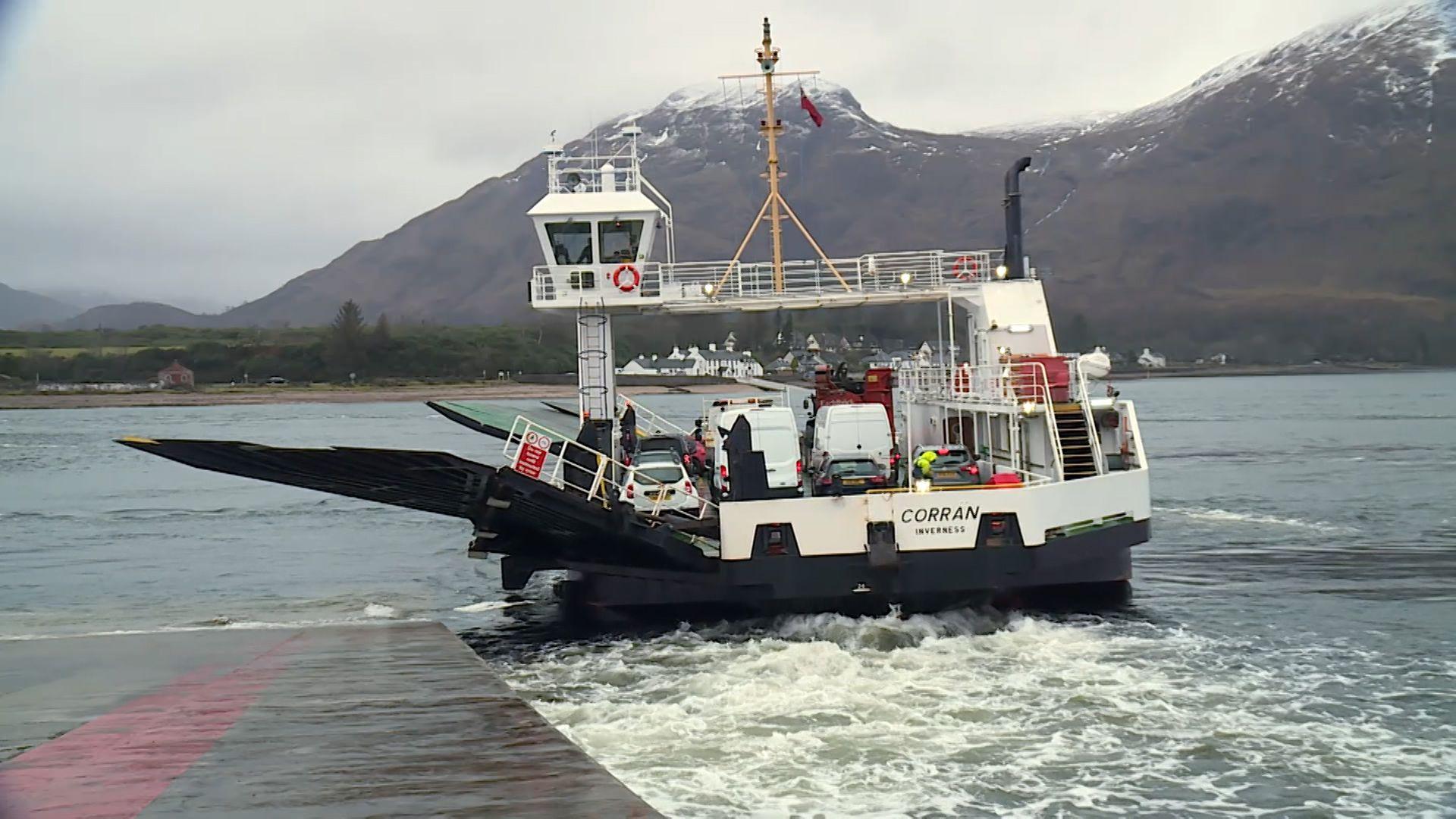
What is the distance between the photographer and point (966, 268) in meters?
25.4

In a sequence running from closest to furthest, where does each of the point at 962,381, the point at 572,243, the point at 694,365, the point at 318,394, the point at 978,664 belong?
the point at 978,664 < the point at 572,243 < the point at 962,381 < the point at 694,365 < the point at 318,394

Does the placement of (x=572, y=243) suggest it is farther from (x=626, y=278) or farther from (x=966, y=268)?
(x=966, y=268)

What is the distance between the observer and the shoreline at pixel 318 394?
104 meters

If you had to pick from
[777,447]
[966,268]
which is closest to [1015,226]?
[966,268]

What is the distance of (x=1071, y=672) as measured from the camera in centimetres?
1705

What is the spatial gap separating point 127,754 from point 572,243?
52.2 ft

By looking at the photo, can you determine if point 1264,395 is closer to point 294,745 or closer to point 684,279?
point 684,279

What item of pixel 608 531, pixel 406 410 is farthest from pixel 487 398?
pixel 608 531

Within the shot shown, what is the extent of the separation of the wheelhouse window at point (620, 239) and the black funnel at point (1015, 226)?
725 cm

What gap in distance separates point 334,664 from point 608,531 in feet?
17.3

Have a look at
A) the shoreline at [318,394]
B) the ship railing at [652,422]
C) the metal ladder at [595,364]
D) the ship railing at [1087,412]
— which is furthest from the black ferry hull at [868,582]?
the shoreline at [318,394]

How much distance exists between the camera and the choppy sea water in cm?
1262

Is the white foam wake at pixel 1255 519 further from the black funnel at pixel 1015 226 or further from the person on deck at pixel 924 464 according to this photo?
the person on deck at pixel 924 464

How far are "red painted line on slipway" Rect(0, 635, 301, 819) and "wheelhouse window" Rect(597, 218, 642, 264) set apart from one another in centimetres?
1307
